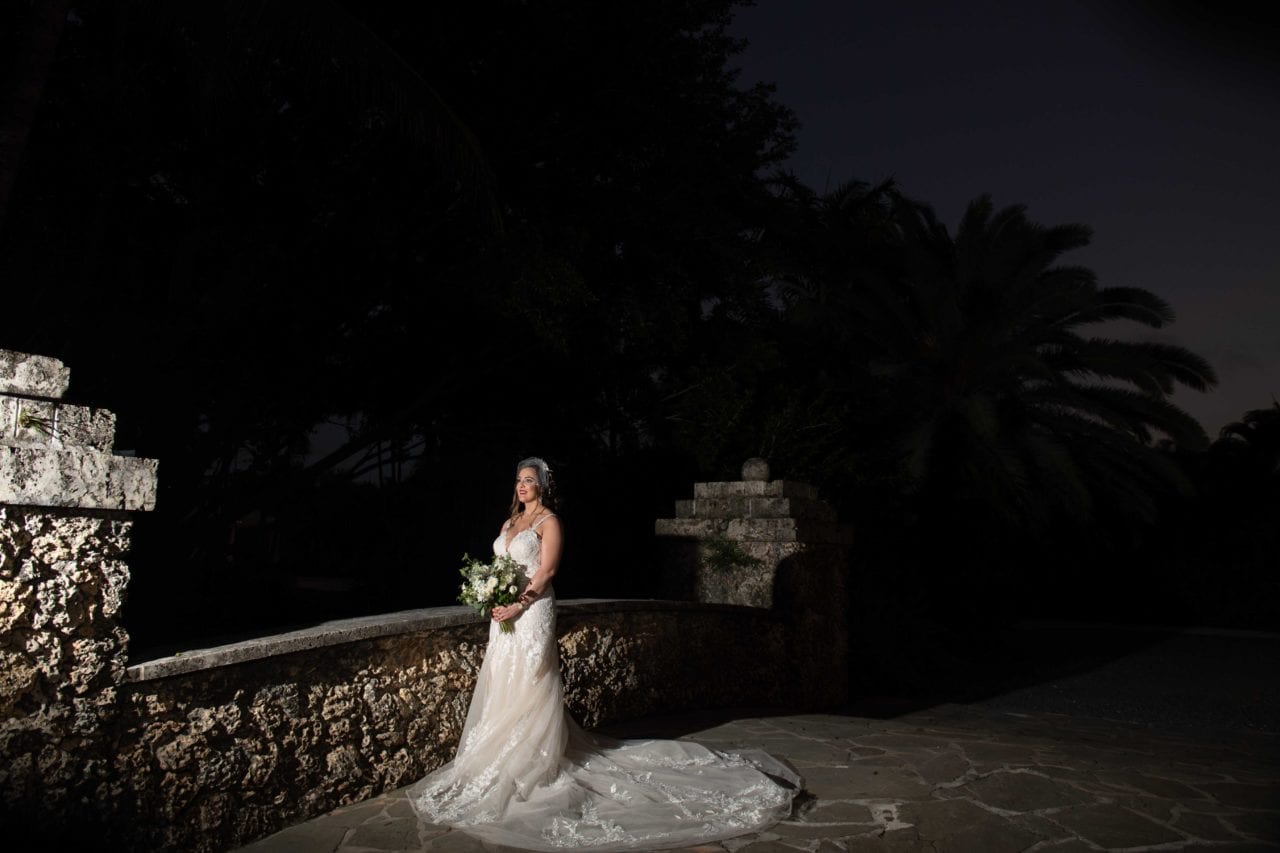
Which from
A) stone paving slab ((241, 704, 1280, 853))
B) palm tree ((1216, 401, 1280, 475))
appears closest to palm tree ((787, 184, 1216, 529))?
palm tree ((1216, 401, 1280, 475))

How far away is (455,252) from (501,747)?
5723 millimetres

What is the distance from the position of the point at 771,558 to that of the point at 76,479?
217 inches

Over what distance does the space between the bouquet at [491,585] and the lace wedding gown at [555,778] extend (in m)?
0.17

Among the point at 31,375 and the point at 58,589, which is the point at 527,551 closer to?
the point at 58,589

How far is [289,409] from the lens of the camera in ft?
31.2

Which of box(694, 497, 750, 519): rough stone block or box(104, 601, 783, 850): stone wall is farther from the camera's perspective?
box(694, 497, 750, 519): rough stone block

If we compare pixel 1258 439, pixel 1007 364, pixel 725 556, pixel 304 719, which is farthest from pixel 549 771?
pixel 1258 439

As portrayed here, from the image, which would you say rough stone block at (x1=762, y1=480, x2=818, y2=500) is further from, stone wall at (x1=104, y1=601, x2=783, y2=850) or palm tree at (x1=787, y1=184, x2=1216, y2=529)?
palm tree at (x1=787, y1=184, x2=1216, y2=529)

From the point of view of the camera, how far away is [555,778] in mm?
4711

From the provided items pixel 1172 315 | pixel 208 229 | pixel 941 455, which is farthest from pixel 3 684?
pixel 1172 315

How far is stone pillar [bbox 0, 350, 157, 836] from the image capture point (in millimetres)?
3219

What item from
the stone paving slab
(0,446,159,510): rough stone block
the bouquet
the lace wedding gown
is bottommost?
the stone paving slab

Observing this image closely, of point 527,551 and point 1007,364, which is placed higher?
point 1007,364

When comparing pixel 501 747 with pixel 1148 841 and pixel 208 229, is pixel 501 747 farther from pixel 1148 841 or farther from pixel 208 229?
pixel 208 229
